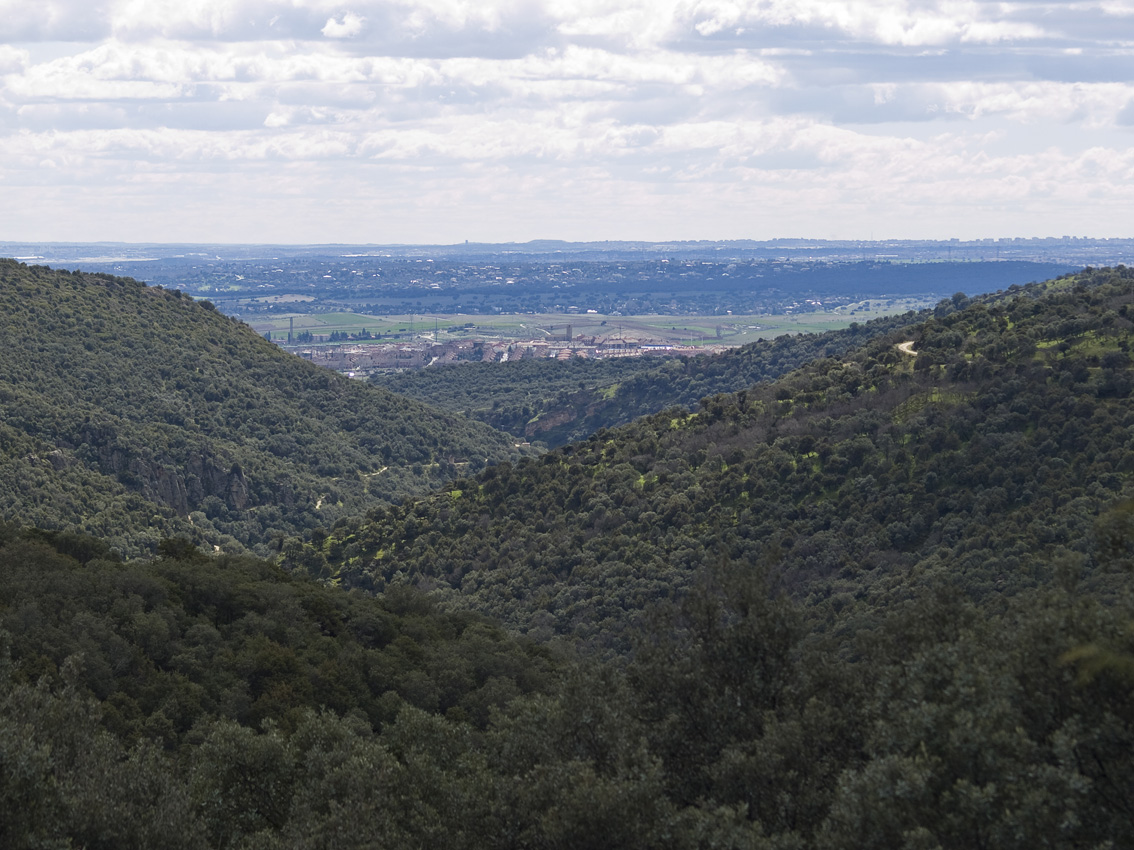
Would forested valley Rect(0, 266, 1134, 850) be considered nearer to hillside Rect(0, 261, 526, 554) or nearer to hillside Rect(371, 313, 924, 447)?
hillside Rect(0, 261, 526, 554)

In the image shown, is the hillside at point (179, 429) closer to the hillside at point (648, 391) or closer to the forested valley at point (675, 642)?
the forested valley at point (675, 642)

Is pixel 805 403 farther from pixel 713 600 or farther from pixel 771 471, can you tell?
pixel 713 600

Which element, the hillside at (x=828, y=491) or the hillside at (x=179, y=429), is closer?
the hillside at (x=828, y=491)

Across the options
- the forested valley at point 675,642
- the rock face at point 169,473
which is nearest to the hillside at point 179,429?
the rock face at point 169,473

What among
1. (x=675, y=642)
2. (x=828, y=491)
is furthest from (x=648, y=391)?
(x=675, y=642)

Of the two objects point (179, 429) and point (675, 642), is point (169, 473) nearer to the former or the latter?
point (179, 429)

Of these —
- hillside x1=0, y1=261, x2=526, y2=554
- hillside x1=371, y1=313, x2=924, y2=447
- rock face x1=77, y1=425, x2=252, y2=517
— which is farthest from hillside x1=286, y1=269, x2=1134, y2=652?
hillside x1=371, y1=313, x2=924, y2=447
